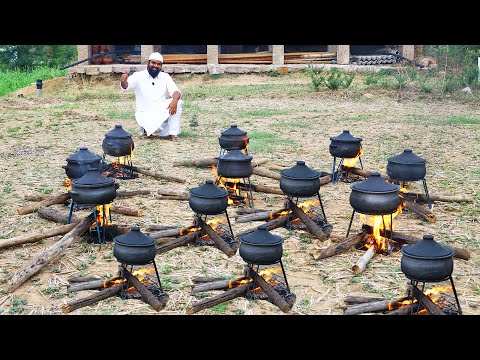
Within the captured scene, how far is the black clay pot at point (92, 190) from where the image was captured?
690 cm

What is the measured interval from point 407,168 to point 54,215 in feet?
12.3

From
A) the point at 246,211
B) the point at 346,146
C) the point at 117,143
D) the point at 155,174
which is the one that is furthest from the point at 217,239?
the point at 117,143

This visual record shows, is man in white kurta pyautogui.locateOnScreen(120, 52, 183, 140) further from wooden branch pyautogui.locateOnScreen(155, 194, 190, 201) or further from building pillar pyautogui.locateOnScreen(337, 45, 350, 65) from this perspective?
building pillar pyautogui.locateOnScreen(337, 45, 350, 65)

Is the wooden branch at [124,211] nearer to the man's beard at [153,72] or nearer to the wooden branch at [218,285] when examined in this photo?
the wooden branch at [218,285]

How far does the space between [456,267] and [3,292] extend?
151 inches

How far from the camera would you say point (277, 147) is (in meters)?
11.7

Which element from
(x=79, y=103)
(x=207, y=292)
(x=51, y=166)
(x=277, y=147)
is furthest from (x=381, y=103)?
(x=207, y=292)

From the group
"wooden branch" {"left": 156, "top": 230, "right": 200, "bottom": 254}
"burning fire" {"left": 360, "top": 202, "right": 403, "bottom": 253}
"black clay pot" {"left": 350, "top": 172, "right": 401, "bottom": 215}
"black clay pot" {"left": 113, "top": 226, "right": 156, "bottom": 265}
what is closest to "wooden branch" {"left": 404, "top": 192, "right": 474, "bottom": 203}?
"burning fire" {"left": 360, "top": 202, "right": 403, "bottom": 253}

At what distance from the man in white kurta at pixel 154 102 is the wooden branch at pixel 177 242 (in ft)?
18.8

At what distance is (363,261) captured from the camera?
20.8 feet

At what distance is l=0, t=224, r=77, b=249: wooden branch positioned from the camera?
6.74m

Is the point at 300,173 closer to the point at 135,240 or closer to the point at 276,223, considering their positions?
the point at 276,223

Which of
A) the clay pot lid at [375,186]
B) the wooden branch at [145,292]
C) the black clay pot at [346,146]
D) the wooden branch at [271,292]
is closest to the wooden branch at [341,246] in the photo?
the clay pot lid at [375,186]

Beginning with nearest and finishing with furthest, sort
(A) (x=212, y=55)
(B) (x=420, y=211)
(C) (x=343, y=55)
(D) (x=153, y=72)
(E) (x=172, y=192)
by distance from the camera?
(B) (x=420, y=211) → (E) (x=172, y=192) → (D) (x=153, y=72) → (C) (x=343, y=55) → (A) (x=212, y=55)
